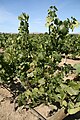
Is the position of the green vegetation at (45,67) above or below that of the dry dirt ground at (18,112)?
above

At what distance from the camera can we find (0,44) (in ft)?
63.5

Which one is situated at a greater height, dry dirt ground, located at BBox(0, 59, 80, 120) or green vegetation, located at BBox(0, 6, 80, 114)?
green vegetation, located at BBox(0, 6, 80, 114)

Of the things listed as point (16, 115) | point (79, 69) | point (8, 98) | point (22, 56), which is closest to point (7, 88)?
point (8, 98)

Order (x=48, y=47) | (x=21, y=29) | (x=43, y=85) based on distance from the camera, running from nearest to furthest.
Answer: (x=43, y=85) < (x=48, y=47) < (x=21, y=29)

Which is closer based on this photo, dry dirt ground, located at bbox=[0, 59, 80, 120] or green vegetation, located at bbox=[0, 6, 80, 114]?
green vegetation, located at bbox=[0, 6, 80, 114]

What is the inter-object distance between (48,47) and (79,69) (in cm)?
245

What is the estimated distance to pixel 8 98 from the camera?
600 cm

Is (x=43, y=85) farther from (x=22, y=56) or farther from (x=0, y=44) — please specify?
(x=0, y=44)

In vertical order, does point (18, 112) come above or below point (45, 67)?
below

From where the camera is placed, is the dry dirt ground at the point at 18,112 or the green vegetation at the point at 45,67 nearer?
Answer: the green vegetation at the point at 45,67

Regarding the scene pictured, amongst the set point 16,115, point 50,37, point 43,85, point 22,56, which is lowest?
point 16,115

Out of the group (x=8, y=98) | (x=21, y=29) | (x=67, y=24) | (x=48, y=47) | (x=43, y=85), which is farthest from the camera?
(x=21, y=29)

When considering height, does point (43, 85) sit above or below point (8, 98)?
above

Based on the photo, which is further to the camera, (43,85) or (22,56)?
(22,56)
